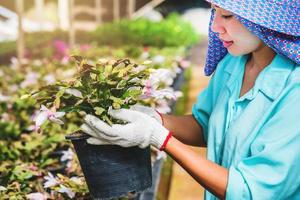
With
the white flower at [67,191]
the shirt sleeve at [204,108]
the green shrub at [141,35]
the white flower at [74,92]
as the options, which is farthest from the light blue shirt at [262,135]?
the green shrub at [141,35]

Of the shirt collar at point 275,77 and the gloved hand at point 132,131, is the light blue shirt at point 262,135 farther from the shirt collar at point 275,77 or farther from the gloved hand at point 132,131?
the gloved hand at point 132,131

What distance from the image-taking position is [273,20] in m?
1.82

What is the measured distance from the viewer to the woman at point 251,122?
1820 mm

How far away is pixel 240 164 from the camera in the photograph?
1.86 m

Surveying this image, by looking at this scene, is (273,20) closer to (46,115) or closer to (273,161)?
(273,161)

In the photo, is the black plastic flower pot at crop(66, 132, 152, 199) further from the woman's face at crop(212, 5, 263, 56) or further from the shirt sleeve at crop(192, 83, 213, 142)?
the woman's face at crop(212, 5, 263, 56)

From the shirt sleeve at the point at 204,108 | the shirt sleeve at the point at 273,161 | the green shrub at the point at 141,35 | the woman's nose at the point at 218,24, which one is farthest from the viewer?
the green shrub at the point at 141,35

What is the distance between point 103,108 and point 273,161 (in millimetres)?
598

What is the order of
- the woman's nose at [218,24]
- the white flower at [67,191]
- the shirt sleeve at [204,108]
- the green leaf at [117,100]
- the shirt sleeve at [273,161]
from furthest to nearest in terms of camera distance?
the white flower at [67,191]
the shirt sleeve at [204,108]
the green leaf at [117,100]
the woman's nose at [218,24]
the shirt sleeve at [273,161]

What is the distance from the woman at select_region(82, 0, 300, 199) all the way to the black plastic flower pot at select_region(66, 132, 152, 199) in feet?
0.31

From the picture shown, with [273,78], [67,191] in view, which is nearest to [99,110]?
[273,78]

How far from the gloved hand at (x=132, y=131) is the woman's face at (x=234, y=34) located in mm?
342

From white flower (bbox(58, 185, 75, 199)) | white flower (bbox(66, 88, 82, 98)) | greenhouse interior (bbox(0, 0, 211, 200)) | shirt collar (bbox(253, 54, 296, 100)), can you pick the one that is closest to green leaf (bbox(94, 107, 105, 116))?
greenhouse interior (bbox(0, 0, 211, 200))

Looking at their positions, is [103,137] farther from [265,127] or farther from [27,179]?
[27,179]
